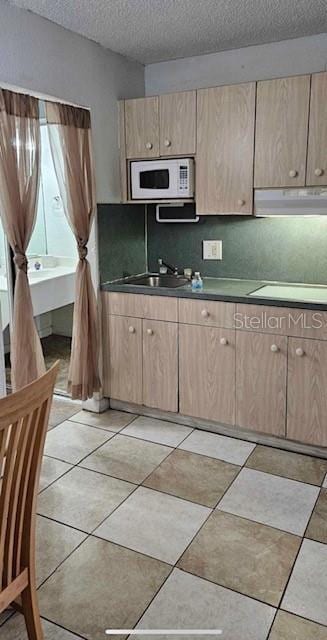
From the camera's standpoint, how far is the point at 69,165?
3018 mm

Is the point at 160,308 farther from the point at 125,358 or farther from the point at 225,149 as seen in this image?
the point at 225,149

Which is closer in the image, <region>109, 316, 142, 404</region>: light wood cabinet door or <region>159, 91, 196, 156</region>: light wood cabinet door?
<region>159, 91, 196, 156</region>: light wood cabinet door

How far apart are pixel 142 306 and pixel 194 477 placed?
1.14m

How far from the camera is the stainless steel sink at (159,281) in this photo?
11.7 feet

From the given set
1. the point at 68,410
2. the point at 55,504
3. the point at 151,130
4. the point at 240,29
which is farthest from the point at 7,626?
the point at 240,29

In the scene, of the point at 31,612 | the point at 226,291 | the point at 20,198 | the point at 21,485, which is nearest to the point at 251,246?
the point at 226,291

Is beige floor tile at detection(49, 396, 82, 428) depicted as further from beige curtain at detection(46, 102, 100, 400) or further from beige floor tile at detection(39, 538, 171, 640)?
beige floor tile at detection(39, 538, 171, 640)

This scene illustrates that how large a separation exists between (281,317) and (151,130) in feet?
4.90

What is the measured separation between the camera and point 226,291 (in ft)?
10.0

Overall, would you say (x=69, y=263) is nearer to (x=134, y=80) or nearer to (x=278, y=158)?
(x=134, y=80)

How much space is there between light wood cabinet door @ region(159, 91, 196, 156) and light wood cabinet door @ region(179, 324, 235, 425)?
1.13 metres

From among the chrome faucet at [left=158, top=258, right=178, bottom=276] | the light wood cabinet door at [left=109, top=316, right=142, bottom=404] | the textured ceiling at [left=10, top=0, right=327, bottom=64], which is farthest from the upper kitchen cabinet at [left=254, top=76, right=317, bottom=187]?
the light wood cabinet door at [left=109, top=316, right=142, bottom=404]

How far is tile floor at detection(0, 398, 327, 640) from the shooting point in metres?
1.78

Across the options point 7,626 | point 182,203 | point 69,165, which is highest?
point 69,165
